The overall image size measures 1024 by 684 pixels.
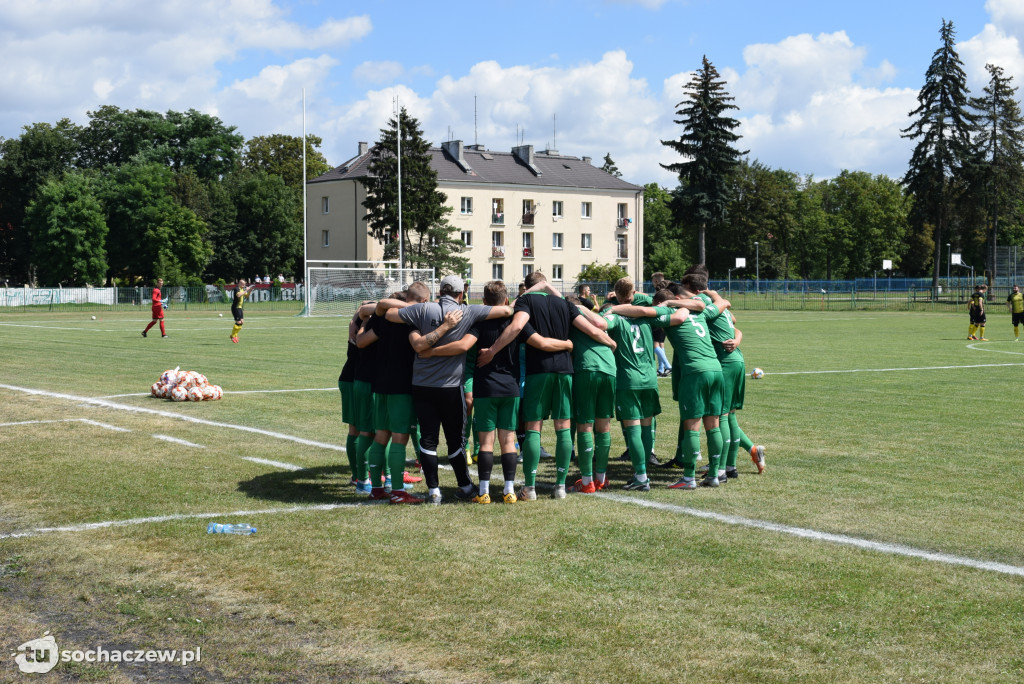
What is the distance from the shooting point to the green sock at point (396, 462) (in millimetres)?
8500

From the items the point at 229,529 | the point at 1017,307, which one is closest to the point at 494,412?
the point at 229,529

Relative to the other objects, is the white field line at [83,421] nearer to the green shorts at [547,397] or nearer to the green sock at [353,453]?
the green sock at [353,453]

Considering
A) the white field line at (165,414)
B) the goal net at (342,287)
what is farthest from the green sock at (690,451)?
the goal net at (342,287)

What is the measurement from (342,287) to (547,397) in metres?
49.8

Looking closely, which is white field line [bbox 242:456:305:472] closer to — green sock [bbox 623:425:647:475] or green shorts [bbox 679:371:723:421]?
green sock [bbox 623:425:647:475]

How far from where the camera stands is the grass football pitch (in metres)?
5.03

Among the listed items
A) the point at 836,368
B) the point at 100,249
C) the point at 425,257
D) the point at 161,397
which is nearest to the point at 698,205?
the point at 425,257

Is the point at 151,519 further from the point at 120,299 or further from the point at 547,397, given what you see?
the point at 120,299

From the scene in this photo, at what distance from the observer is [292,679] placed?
477 centimetres

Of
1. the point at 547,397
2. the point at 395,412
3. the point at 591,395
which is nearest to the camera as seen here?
the point at 395,412

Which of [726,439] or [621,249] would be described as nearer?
[726,439]

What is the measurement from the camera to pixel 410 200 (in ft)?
241

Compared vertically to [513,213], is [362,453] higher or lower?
lower

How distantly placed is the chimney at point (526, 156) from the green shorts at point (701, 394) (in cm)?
8295
